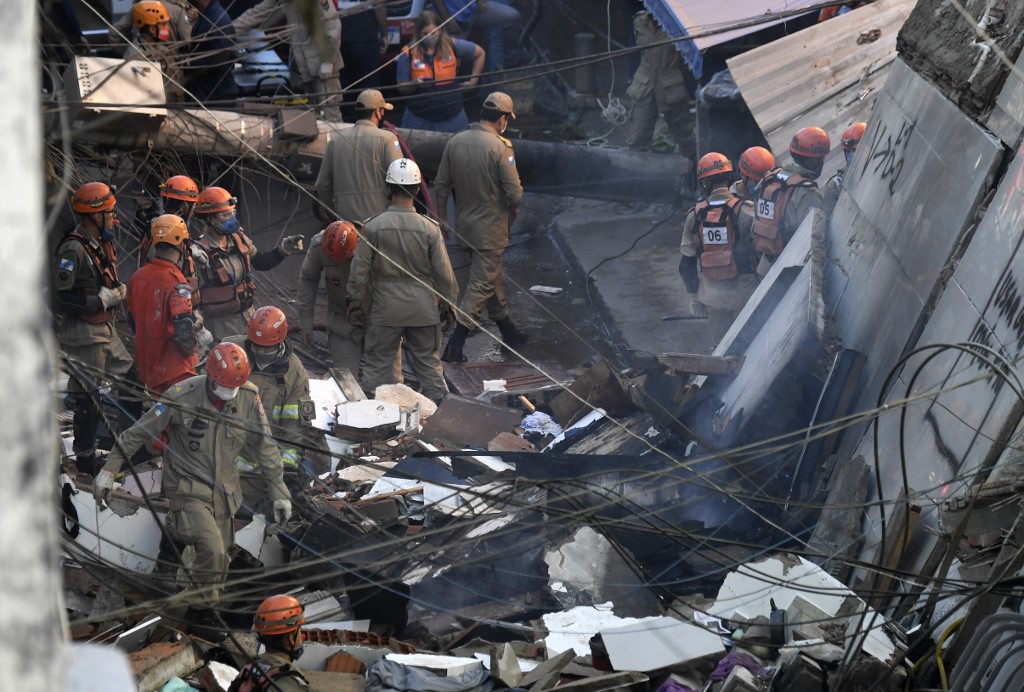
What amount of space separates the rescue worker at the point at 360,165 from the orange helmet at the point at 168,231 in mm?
2802

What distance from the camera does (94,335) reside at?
8.88 meters

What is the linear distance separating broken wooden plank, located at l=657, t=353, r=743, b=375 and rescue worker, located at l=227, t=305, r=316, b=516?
257 centimetres

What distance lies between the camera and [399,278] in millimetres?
10008

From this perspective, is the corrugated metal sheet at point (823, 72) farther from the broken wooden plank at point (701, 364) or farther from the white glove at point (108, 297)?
the white glove at point (108, 297)

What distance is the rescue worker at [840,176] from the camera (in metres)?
10.6

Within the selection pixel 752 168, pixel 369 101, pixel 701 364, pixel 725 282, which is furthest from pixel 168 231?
pixel 752 168

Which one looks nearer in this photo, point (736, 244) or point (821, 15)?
point (736, 244)

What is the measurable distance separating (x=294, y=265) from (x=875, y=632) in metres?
8.81

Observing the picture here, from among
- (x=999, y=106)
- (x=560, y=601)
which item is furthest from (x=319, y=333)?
(x=999, y=106)

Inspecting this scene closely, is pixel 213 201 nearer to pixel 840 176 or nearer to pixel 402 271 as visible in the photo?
pixel 402 271

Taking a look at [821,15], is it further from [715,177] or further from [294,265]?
[294,265]

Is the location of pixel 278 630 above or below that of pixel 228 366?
below

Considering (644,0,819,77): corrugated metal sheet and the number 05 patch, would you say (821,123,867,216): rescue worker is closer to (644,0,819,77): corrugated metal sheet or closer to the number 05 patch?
the number 05 patch

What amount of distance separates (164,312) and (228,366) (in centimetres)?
142
